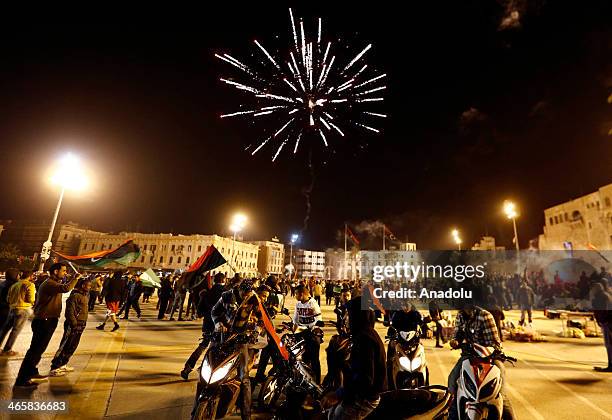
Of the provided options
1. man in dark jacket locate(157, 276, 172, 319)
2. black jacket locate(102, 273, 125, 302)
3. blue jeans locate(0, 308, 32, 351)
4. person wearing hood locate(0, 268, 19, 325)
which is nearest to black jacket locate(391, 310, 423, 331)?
blue jeans locate(0, 308, 32, 351)

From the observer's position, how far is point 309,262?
142m

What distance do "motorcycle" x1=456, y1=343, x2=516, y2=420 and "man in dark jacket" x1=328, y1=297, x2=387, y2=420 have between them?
1815 mm

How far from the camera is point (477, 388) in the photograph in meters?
3.95

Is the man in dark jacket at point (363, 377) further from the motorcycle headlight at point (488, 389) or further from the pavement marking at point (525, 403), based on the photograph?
the pavement marking at point (525, 403)

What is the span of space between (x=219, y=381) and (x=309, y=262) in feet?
456

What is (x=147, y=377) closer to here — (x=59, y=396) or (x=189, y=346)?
(x=59, y=396)

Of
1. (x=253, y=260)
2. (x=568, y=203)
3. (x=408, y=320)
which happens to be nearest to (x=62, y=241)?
(x=253, y=260)

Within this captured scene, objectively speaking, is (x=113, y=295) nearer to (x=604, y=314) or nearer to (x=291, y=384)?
(x=291, y=384)

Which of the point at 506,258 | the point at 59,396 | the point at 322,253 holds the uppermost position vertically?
the point at 322,253

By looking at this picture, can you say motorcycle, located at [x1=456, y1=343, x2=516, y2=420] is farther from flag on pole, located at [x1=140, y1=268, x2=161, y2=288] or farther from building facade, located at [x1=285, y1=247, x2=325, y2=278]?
building facade, located at [x1=285, y1=247, x2=325, y2=278]

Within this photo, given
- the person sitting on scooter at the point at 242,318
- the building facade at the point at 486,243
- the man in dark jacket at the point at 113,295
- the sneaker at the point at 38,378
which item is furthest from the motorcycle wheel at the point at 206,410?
the building facade at the point at 486,243

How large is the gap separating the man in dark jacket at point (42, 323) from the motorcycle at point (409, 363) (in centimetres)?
690

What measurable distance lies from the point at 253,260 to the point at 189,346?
10862 cm

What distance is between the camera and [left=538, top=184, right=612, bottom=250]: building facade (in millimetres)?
52975
